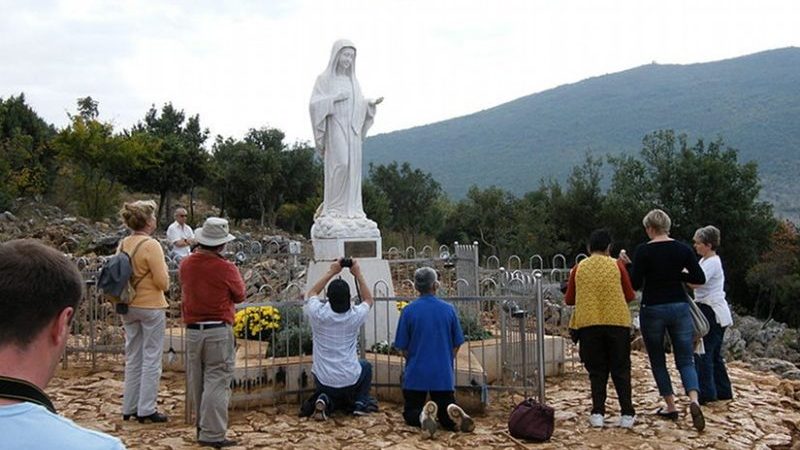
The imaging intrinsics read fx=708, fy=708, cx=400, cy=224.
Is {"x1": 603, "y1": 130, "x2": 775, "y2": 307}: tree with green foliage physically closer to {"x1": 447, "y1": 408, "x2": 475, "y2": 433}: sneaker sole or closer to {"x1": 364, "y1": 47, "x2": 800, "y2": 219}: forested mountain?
{"x1": 447, "y1": 408, "x2": 475, "y2": 433}: sneaker sole

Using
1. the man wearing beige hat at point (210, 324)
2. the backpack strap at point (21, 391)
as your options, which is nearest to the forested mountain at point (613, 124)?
the man wearing beige hat at point (210, 324)

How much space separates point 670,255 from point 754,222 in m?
29.7

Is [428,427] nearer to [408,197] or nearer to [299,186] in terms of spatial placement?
[299,186]

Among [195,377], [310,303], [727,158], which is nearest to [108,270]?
[195,377]

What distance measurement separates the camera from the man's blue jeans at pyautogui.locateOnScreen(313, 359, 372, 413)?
6.38m

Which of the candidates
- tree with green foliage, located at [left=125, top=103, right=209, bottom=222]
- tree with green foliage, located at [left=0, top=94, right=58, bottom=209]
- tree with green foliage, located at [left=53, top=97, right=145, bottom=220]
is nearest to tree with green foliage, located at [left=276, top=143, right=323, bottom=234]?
tree with green foliage, located at [left=125, top=103, right=209, bottom=222]

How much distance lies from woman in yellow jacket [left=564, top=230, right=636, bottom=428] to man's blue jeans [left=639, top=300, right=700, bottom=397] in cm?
33

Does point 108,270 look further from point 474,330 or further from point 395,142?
point 395,142

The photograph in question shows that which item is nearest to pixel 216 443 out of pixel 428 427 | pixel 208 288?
pixel 208 288

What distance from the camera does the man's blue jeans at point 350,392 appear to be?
6.38 metres

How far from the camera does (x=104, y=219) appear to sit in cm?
2981

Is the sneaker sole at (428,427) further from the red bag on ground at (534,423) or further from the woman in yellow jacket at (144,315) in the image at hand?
the woman in yellow jacket at (144,315)

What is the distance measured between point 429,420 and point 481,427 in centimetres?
65

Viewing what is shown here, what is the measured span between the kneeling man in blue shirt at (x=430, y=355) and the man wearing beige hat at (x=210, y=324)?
4.84ft
